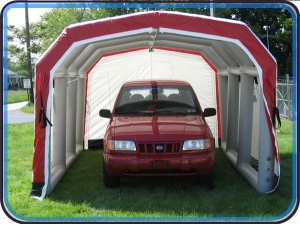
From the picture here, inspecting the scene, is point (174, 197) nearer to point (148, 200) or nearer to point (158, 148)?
point (148, 200)

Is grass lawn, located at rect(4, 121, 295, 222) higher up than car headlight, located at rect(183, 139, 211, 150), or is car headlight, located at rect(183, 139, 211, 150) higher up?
car headlight, located at rect(183, 139, 211, 150)

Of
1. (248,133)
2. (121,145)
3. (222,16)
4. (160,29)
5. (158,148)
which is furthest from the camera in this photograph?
(222,16)

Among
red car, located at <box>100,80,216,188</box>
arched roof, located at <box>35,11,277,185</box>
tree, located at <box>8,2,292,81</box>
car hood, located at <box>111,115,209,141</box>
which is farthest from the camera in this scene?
tree, located at <box>8,2,292,81</box>

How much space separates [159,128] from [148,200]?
1227 mm

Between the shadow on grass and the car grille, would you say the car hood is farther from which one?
the shadow on grass

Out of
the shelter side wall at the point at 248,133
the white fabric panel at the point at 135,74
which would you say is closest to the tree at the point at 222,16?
the white fabric panel at the point at 135,74

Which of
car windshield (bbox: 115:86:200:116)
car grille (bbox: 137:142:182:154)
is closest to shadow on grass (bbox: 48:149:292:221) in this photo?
car grille (bbox: 137:142:182:154)

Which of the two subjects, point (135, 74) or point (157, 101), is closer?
point (157, 101)

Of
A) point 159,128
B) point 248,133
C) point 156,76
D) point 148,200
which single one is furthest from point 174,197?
point 156,76

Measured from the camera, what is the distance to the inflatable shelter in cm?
707

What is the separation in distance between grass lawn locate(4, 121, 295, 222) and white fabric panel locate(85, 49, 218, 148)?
3.31 m

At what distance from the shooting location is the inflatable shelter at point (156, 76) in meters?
7.07

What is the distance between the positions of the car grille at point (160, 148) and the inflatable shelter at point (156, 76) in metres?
1.40

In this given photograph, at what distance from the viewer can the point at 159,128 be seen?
7.52m
